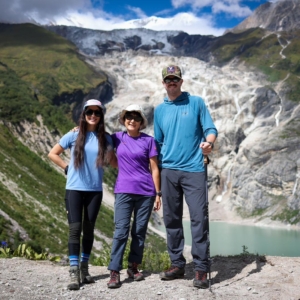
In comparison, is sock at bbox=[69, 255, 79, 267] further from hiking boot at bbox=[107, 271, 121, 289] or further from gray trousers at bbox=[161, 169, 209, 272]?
gray trousers at bbox=[161, 169, 209, 272]

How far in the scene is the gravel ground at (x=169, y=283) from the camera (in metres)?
7.39

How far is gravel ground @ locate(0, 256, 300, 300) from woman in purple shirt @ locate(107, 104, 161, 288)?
0.60m

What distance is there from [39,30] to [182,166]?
199905 mm

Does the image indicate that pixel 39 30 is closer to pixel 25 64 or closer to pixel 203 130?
pixel 25 64

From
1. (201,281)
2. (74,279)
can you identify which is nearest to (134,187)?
(74,279)

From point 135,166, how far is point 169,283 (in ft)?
7.72

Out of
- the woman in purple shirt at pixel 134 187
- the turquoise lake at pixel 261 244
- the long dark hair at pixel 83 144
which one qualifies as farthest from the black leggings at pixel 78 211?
the turquoise lake at pixel 261 244

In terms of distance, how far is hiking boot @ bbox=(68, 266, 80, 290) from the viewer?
25.4ft

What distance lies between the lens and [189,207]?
8.29 meters

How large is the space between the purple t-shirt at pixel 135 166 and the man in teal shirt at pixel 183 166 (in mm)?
314

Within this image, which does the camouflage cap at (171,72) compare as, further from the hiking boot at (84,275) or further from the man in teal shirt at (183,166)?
the hiking boot at (84,275)

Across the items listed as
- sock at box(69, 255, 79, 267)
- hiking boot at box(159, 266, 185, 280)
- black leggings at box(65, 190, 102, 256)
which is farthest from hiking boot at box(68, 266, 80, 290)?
hiking boot at box(159, 266, 185, 280)

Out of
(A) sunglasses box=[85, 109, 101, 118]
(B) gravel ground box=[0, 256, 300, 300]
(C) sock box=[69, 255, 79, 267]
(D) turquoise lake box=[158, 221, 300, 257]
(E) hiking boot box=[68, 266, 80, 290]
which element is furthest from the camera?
(D) turquoise lake box=[158, 221, 300, 257]

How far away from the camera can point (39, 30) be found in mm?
193500
